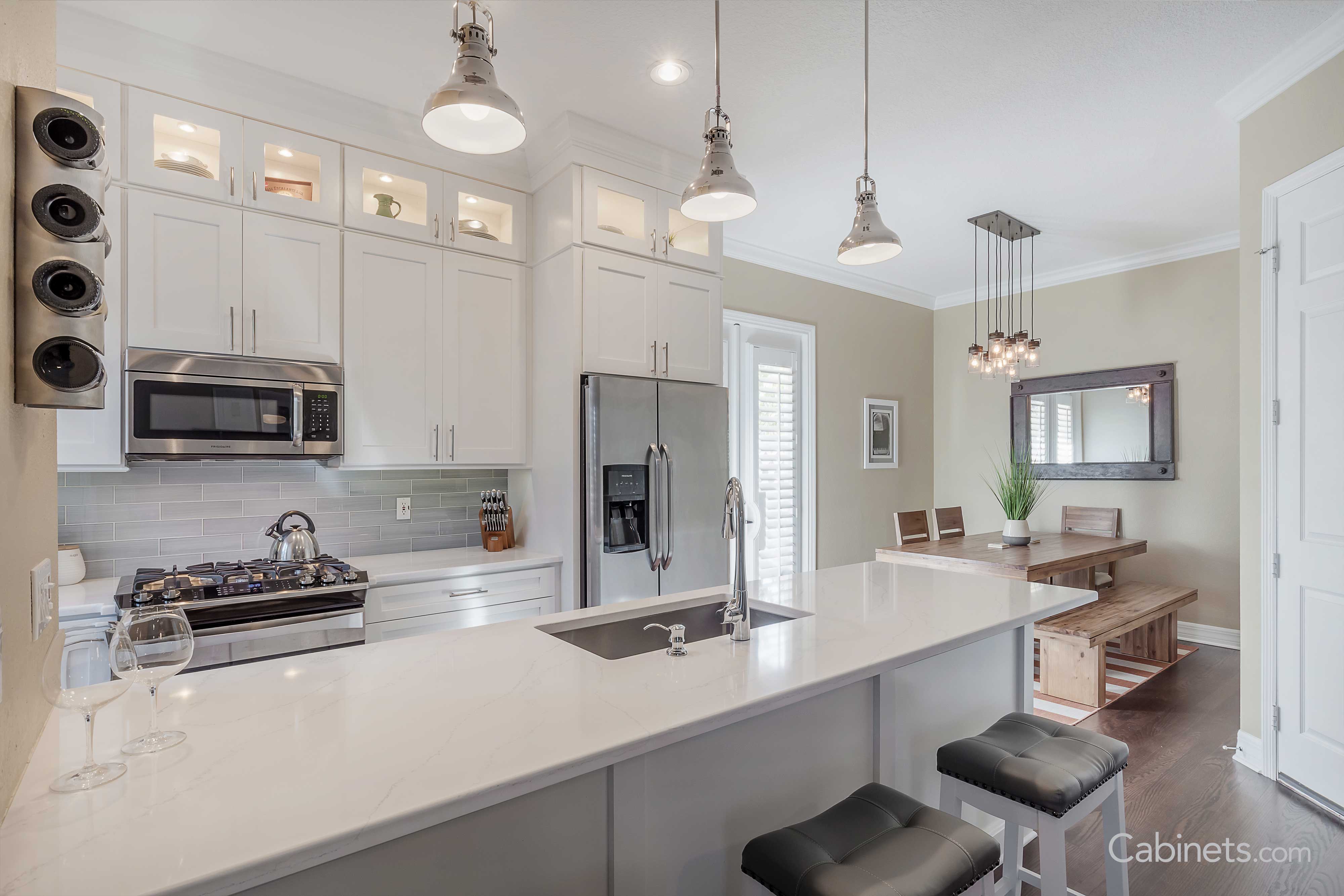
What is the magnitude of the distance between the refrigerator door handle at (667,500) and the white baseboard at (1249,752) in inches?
97.4

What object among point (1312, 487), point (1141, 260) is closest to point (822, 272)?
point (1141, 260)

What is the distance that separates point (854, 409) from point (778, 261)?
136 centimetres

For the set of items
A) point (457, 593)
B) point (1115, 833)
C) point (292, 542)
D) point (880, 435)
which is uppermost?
point (880, 435)

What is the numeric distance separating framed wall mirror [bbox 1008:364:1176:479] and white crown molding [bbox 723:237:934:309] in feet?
3.84

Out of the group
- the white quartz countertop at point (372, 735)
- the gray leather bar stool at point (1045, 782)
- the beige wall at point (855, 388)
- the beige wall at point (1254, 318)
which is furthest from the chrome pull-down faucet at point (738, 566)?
the beige wall at point (855, 388)

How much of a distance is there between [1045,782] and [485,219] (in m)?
3.17

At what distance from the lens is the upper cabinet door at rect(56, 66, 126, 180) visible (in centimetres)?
233

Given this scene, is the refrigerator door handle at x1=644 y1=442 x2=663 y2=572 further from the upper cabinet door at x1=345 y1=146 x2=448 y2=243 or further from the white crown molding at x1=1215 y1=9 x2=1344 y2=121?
the white crown molding at x1=1215 y1=9 x2=1344 y2=121

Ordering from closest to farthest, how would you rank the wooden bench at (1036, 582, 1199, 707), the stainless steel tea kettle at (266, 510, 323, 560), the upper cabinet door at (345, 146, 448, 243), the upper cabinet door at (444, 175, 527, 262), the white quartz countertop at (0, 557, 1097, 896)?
the white quartz countertop at (0, 557, 1097, 896) < the stainless steel tea kettle at (266, 510, 323, 560) < the upper cabinet door at (345, 146, 448, 243) < the upper cabinet door at (444, 175, 527, 262) < the wooden bench at (1036, 582, 1199, 707)

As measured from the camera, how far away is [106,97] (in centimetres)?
238

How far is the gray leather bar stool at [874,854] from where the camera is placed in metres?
1.09

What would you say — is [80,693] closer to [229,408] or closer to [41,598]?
[41,598]

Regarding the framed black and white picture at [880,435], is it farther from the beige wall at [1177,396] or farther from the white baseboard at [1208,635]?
the white baseboard at [1208,635]

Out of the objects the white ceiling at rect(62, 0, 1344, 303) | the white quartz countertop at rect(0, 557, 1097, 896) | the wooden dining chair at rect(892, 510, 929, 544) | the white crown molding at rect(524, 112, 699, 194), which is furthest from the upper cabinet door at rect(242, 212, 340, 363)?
the wooden dining chair at rect(892, 510, 929, 544)
